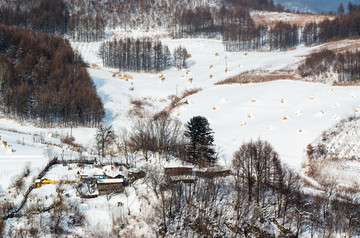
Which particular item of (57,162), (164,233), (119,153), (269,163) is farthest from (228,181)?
(57,162)

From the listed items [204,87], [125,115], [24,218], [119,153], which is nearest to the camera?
[24,218]

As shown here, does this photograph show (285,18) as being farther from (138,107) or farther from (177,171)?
(177,171)

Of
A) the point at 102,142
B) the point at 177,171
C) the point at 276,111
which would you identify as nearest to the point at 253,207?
the point at 177,171

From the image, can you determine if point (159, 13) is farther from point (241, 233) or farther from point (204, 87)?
point (241, 233)

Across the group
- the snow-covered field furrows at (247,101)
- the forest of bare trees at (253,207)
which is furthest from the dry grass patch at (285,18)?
the forest of bare trees at (253,207)

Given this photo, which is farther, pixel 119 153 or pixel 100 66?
pixel 100 66

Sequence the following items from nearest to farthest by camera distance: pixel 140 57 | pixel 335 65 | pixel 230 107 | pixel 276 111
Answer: pixel 276 111
pixel 230 107
pixel 335 65
pixel 140 57

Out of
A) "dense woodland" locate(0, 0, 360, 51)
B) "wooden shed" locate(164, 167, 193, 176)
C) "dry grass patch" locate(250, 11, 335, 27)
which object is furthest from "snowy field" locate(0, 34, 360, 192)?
"dry grass patch" locate(250, 11, 335, 27)
